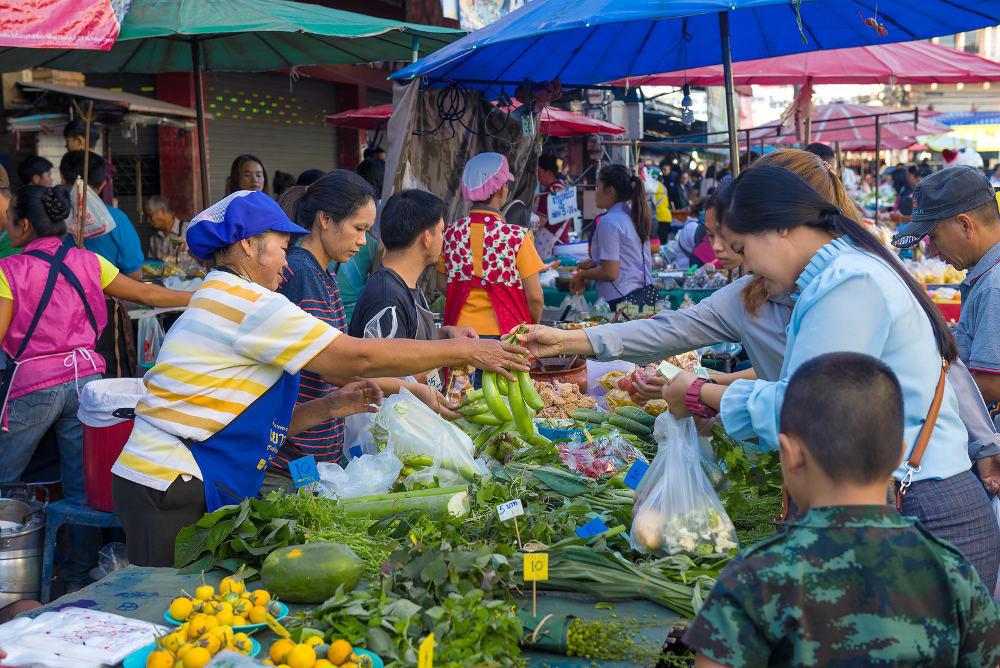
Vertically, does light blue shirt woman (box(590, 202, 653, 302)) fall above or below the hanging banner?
below

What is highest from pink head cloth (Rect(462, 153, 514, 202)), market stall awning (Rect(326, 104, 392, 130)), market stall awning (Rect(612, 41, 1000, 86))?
market stall awning (Rect(612, 41, 1000, 86))

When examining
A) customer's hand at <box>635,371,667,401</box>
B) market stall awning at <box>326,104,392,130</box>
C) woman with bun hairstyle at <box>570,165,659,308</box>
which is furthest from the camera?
market stall awning at <box>326,104,392,130</box>

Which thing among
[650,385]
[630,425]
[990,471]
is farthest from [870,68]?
[650,385]

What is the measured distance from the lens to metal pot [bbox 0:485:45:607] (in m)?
4.20

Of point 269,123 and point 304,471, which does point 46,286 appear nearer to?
point 304,471

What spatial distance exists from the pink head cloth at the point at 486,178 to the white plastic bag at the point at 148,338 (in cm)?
315

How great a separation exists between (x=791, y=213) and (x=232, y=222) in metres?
1.72

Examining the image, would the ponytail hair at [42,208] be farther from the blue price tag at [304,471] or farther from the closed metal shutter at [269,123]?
the closed metal shutter at [269,123]

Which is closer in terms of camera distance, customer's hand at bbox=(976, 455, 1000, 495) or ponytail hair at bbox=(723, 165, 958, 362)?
ponytail hair at bbox=(723, 165, 958, 362)

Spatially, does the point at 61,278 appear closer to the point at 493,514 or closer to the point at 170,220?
the point at 493,514

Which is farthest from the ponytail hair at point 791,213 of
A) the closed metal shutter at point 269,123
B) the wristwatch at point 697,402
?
the closed metal shutter at point 269,123

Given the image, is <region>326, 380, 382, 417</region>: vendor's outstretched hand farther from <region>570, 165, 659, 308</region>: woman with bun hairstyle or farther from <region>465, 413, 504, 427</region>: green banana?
<region>570, 165, 659, 308</region>: woman with bun hairstyle

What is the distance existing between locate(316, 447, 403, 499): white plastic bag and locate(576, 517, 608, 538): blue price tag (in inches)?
30.1

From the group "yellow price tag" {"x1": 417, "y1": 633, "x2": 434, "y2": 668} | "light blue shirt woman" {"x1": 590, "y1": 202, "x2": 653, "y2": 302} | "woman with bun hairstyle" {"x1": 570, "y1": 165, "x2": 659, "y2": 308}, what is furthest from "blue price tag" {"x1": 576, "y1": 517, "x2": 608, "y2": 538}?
"light blue shirt woman" {"x1": 590, "y1": 202, "x2": 653, "y2": 302}
